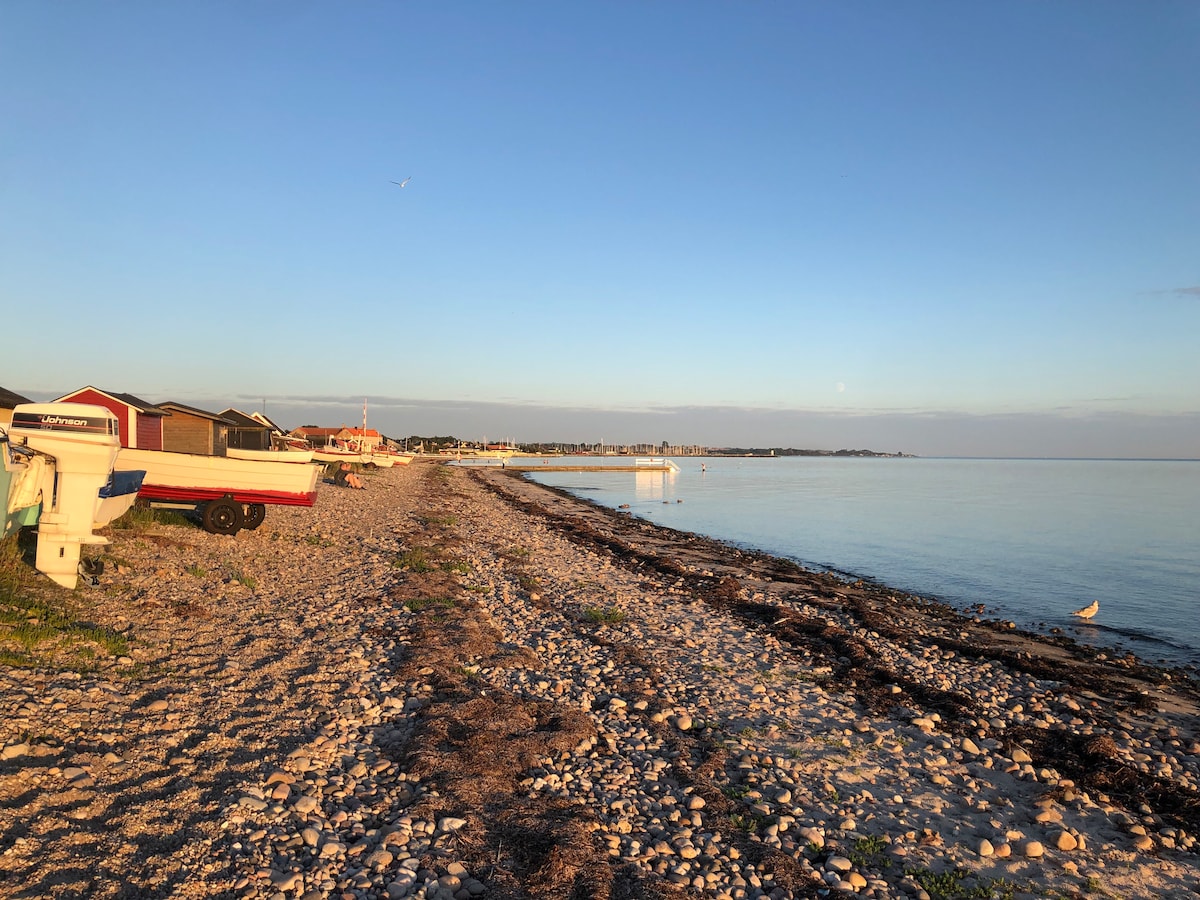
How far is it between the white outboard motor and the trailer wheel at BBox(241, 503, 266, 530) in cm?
775

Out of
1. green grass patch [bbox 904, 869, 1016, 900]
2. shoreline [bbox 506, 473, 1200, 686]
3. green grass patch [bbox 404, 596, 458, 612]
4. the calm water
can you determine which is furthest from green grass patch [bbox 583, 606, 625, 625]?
the calm water

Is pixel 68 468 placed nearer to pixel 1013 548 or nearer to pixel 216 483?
pixel 216 483

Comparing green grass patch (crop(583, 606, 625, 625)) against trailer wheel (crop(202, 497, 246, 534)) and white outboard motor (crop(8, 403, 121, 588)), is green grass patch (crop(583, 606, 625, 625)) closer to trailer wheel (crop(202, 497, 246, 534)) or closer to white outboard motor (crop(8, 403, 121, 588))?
white outboard motor (crop(8, 403, 121, 588))

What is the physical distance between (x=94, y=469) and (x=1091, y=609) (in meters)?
24.3

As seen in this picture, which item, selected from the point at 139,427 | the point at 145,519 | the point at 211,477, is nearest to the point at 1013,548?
the point at 211,477

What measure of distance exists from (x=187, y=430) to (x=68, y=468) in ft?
51.0

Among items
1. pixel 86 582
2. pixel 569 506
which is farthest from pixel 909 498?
pixel 86 582

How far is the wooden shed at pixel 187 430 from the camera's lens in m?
26.0

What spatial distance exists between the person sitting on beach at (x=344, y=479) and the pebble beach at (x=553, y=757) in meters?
30.0

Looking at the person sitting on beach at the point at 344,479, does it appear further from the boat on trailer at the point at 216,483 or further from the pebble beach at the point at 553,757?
the pebble beach at the point at 553,757

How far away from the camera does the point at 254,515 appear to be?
68.0 feet

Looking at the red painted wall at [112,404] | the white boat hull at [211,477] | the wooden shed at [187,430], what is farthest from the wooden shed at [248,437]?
the white boat hull at [211,477]

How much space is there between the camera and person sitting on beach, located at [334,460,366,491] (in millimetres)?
45531

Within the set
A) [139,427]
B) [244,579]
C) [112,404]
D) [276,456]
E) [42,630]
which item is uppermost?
[112,404]
